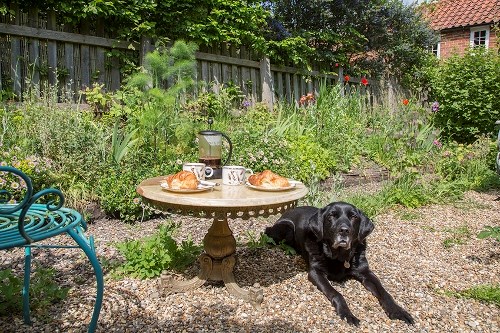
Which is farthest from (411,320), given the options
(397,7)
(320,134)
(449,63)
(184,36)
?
(397,7)

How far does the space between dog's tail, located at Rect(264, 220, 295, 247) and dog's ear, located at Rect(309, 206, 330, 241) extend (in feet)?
1.75

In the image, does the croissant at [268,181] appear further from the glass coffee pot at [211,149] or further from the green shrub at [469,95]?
the green shrub at [469,95]

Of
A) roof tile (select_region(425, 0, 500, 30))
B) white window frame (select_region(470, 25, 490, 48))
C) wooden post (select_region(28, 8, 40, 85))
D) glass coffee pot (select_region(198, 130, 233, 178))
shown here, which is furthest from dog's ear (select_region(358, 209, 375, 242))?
white window frame (select_region(470, 25, 490, 48))

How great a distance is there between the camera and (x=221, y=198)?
231 centimetres

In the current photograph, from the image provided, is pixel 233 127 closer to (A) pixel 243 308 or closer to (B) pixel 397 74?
(A) pixel 243 308

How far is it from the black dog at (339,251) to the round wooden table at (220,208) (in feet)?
1.14

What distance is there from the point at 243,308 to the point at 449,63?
337 inches

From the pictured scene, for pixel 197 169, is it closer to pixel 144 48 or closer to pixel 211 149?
pixel 211 149

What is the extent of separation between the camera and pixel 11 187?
3.82 m

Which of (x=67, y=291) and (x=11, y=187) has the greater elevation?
(x=11, y=187)

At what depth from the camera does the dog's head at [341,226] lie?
280 centimetres

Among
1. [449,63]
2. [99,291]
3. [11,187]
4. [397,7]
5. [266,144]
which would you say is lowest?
[99,291]

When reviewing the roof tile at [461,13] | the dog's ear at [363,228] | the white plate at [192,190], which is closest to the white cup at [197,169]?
the white plate at [192,190]

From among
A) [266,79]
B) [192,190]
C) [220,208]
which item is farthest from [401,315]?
[266,79]
